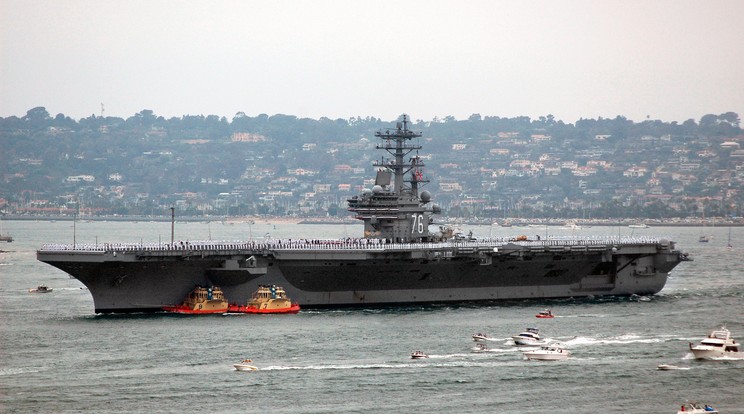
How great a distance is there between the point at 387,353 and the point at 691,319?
12989mm

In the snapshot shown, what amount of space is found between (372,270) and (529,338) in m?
8.94

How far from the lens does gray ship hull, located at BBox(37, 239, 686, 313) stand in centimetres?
4228

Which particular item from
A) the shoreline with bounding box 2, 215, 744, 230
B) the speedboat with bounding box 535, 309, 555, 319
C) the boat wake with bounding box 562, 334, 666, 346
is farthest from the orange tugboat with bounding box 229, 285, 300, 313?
the shoreline with bounding box 2, 215, 744, 230

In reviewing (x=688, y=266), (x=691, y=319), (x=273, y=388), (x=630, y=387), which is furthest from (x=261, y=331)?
(x=688, y=266)

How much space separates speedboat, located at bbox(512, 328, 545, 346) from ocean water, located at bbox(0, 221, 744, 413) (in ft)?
1.05

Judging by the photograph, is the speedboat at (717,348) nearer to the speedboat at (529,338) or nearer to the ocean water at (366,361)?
the ocean water at (366,361)

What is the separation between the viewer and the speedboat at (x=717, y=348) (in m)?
35.5

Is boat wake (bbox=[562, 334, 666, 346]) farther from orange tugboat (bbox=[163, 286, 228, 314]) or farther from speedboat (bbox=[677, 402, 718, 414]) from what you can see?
orange tugboat (bbox=[163, 286, 228, 314])

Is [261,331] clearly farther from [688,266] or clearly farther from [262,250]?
[688,266]

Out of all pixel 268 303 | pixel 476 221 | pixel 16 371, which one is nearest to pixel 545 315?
pixel 268 303

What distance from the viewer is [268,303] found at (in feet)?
141

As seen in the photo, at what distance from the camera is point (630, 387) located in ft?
104

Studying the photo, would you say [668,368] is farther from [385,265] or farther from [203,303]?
[203,303]

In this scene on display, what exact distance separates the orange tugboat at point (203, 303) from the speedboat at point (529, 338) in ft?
35.7
